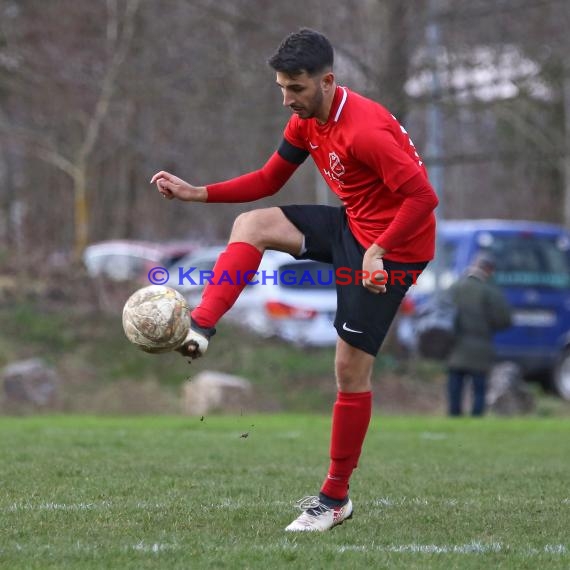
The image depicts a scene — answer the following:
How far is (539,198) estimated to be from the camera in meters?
37.1

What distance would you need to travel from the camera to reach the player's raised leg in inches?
221

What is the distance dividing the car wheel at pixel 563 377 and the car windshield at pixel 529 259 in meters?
1.06

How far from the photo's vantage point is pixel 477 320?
14.7 m

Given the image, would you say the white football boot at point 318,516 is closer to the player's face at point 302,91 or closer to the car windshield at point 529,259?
the player's face at point 302,91

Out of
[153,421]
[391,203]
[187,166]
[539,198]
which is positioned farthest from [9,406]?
[539,198]

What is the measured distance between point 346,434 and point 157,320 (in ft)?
3.73

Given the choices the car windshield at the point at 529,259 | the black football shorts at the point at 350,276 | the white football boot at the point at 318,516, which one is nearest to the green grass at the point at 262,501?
the white football boot at the point at 318,516

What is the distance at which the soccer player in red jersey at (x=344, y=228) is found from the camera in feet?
18.4

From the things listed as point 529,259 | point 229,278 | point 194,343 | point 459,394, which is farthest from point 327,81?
point 529,259

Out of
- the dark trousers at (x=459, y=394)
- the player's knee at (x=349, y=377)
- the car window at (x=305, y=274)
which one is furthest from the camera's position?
the car window at (x=305, y=274)

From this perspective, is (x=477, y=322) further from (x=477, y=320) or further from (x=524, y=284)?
(x=524, y=284)

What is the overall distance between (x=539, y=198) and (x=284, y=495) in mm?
31409

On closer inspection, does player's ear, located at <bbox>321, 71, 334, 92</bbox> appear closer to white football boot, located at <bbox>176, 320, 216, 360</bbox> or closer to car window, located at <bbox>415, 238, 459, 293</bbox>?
white football boot, located at <bbox>176, 320, 216, 360</bbox>

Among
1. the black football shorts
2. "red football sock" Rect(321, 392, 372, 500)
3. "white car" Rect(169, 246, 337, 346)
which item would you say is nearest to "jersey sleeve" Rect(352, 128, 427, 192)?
the black football shorts
